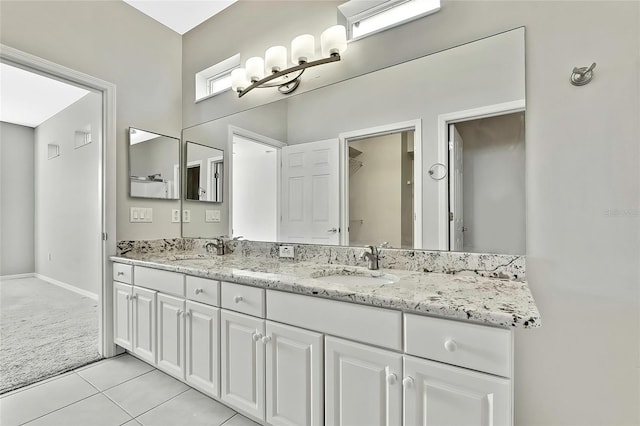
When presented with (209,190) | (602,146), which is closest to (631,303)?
(602,146)

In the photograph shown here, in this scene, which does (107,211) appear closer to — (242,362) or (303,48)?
(242,362)

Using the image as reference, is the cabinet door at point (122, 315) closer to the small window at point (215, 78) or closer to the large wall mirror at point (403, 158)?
the large wall mirror at point (403, 158)

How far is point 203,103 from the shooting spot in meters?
2.65

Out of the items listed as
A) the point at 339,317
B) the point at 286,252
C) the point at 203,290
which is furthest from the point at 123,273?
the point at 339,317

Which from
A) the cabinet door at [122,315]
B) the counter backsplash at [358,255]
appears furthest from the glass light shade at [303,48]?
the cabinet door at [122,315]

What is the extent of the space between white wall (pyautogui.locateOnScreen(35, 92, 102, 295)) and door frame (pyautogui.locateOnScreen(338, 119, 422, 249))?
3224 mm

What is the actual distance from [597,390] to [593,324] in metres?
0.26

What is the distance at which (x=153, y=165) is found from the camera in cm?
257

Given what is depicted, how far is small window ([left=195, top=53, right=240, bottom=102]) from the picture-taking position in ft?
8.14

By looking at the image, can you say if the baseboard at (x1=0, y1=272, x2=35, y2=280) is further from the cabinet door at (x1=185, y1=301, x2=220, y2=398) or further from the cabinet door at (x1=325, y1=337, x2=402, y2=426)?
the cabinet door at (x1=325, y1=337, x2=402, y2=426)

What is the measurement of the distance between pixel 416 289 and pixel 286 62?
5.58ft

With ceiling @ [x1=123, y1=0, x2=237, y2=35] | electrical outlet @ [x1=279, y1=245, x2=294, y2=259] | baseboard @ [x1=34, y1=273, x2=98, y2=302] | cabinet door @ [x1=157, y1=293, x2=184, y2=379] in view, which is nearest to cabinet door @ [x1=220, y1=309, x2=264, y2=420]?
cabinet door @ [x1=157, y1=293, x2=184, y2=379]

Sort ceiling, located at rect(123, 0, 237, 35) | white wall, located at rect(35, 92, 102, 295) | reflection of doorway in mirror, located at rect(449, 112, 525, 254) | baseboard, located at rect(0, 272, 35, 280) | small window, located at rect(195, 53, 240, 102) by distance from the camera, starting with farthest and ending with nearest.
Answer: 1. baseboard, located at rect(0, 272, 35, 280)
2. white wall, located at rect(35, 92, 102, 295)
3. small window, located at rect(195, 53, 240, 102)
4. ceiling, located at rect(123, 0, 237, 35)
5. reflection of doorway in mirror, located at rect(449, 112, 525, 254)

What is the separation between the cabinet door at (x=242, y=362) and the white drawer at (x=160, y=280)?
0.41 meters
